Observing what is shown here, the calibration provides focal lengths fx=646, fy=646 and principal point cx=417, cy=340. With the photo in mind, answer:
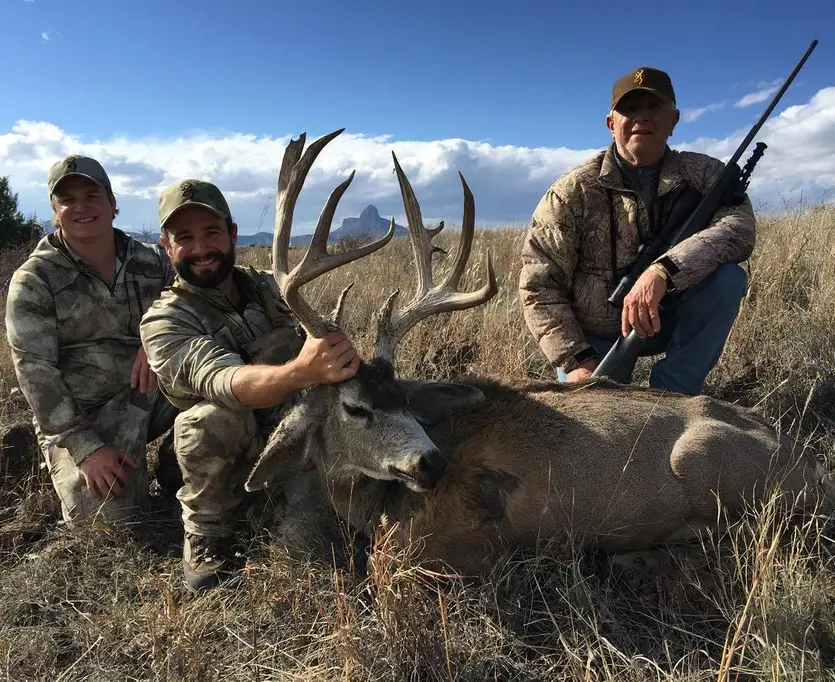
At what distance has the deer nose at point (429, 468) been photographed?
2971 mm

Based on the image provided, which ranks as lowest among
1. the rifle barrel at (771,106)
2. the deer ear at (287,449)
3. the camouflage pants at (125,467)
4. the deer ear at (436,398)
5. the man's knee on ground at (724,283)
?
the camouflage pants at (125,467)

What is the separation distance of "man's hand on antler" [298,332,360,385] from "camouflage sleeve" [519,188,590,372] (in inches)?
79.6

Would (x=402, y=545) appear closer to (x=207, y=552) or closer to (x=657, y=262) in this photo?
(x=207, y=552)

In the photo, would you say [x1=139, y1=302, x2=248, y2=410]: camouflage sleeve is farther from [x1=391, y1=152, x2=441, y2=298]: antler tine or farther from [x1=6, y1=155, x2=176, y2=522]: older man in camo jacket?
[x1=391, y1=152, x2=441, y2=298]: antler tine

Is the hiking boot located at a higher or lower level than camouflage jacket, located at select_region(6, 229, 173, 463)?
lower

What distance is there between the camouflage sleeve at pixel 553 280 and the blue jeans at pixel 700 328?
0.61m

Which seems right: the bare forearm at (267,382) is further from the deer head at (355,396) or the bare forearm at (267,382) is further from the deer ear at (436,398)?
the deer ear at (436,398)

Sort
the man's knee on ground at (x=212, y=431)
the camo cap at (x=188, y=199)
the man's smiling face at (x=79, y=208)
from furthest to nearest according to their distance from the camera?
the man's smiling face at (x=79, y=208), the camo cap at (x=188, y=199), the man's knee on ground at (x=212, y=431)

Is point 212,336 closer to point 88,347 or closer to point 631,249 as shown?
point 88,347

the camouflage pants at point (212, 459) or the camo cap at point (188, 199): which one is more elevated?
the camo cap at point (188, 199)

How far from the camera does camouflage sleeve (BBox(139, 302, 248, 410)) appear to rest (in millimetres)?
3223

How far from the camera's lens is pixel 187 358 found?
333cm

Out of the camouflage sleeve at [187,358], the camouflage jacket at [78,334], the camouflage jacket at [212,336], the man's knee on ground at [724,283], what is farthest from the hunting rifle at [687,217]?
the camouflage jacket at [78,334]

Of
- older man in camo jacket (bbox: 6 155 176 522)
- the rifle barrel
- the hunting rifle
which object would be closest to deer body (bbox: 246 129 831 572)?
the hunting rifle
